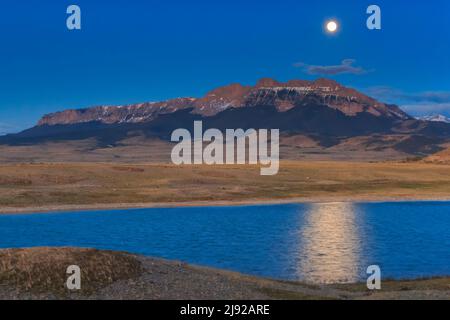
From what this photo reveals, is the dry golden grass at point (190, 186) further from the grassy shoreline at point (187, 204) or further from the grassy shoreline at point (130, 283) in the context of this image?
the grassy shoreline at point (130, 283)

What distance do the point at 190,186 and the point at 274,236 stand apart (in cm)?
5214

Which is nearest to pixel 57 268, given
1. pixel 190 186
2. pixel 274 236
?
pixel 274 236

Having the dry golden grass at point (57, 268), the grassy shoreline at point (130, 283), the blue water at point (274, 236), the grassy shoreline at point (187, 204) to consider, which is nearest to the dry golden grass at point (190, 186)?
the grassy shoreline at point (187, 204)

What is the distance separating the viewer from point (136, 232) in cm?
6519

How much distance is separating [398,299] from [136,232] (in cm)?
4144

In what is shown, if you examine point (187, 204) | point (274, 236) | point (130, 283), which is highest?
point (187, 204)

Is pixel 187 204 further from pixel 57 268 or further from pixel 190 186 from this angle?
pixel 57 268

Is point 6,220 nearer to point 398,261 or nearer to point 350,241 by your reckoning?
point 350,241

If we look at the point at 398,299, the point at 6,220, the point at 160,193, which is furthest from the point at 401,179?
the point at 398,299

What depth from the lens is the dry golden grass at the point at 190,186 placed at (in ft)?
310

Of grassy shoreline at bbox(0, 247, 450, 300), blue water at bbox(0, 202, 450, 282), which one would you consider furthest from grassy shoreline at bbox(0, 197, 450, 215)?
grassy shoreline at bbox(0, 247, 450, 300)

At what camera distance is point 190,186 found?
113 metres

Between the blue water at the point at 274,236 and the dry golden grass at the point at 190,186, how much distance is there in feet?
32.6
